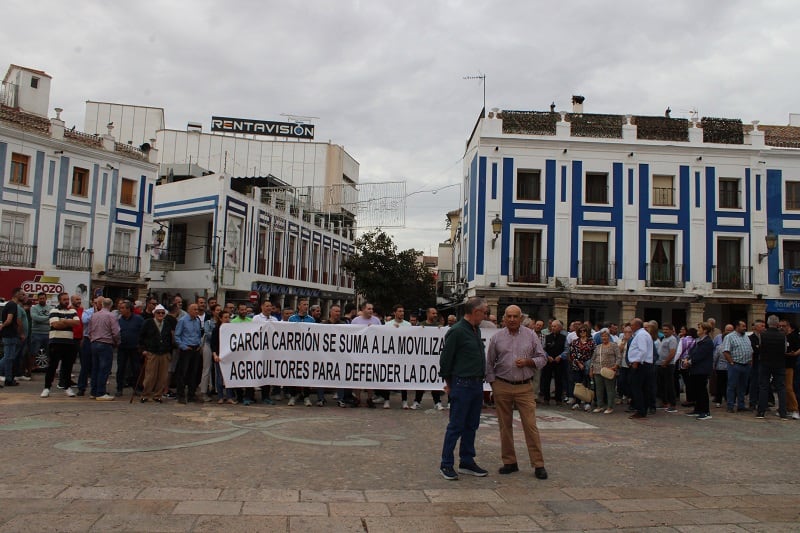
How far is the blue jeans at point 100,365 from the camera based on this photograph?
10797 mm

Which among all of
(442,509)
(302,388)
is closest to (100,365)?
(302,388)

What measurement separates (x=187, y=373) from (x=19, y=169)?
68.7ft

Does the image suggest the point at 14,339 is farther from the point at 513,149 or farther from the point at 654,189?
the point at 654,189

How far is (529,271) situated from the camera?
27.5 meters

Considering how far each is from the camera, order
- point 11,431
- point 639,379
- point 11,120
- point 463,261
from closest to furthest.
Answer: point 11,431 < point 639,379 < point 11,120 < point 463,261

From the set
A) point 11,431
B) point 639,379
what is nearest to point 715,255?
point 639,379

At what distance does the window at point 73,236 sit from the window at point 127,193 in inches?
99.3

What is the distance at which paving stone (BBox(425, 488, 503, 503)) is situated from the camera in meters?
5.62

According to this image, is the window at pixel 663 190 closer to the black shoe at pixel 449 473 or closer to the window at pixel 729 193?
the window at pixel 729 193

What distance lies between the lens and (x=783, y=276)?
27703 millimetres

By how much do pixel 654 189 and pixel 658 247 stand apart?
8.62 ft

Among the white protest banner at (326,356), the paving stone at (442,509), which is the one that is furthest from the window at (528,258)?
the paving stone at (442,509)

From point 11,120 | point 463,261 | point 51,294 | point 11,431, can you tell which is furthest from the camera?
point 463,261

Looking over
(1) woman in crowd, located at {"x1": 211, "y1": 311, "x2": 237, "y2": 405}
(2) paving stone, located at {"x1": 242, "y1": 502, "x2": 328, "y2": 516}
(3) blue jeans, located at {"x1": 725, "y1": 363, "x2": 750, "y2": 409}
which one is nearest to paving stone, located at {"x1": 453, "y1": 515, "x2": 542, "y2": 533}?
(2) paving stone, located at {"x1": 242, "y1": 502, "x2": 328, "y2": 516}
